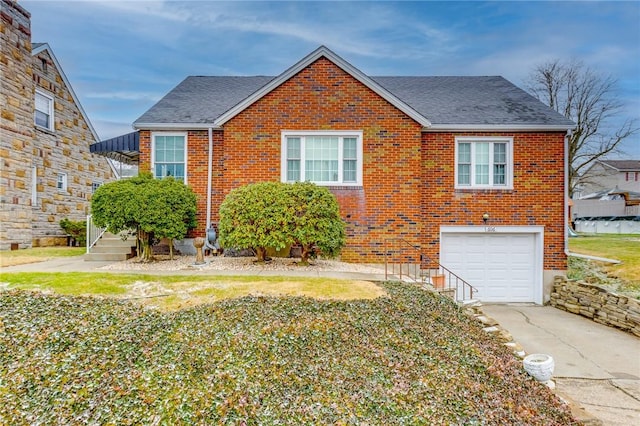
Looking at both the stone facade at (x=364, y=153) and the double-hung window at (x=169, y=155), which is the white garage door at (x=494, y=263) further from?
the double-hung window at (x=169, y=155)

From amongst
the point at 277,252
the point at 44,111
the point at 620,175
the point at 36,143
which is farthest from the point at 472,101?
the point at 620,175

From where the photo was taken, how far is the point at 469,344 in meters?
5.62

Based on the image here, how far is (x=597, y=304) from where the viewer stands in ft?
34.1

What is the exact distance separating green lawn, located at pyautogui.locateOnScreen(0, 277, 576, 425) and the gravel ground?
3.41m

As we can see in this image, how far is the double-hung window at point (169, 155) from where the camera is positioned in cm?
1186

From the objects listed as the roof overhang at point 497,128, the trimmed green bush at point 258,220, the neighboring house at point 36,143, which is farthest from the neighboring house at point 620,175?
the neighboring house at point 36,143

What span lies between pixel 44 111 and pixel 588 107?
31.7 m

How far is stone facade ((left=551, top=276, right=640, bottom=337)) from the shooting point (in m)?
9.33

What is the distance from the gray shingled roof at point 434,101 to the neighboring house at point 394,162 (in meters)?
0.09

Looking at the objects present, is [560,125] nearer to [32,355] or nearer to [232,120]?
[232,120]

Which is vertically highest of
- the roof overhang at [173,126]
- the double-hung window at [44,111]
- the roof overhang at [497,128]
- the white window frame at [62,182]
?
the double-hung window at [44,111]

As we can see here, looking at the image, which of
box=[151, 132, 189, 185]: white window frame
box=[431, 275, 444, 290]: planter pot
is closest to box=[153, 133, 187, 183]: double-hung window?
box=[151, 132, 189, 185]: white window frame

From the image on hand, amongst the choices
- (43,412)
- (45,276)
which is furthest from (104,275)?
(43,412)

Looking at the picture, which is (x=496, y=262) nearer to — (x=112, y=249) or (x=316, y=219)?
Result: (x=316, y=219)
